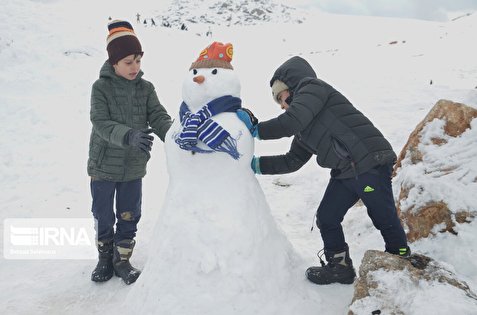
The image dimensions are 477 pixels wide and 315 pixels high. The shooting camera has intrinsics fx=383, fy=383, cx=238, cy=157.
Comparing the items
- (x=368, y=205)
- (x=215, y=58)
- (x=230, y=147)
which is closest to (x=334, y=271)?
(x=368, y=205)

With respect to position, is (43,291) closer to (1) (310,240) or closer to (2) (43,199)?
(2) (43,199)

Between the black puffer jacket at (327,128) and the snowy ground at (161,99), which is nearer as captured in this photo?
the black puffer jacket at (327,128)

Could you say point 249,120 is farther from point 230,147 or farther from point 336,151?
point 336,151

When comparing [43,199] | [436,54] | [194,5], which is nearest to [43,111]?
[43,199]

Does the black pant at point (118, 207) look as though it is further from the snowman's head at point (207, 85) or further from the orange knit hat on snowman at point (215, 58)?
the orange knit hat on snowman at point (215, 58)

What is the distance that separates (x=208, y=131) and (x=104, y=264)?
5.96 ft

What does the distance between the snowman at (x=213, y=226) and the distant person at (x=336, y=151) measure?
0.26 meters

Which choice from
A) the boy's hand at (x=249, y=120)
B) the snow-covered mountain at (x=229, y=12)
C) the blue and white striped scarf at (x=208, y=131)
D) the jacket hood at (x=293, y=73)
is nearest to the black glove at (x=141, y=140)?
the blue and white striped scarf at (x=208, y=131)

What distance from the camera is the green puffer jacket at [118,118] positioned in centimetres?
316

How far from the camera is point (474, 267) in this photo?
2945 mm

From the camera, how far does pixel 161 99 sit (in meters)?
9.73

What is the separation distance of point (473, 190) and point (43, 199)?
5.05 m

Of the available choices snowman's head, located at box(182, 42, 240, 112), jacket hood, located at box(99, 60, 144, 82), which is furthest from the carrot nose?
jacket hood, located at box(99, 60, 144, 82)

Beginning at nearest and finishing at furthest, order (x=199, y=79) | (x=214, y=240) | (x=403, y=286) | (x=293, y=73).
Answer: (x=403, y=286) < (x=214, y=240) < (x=199, y=79) < (x=293, y=73)
